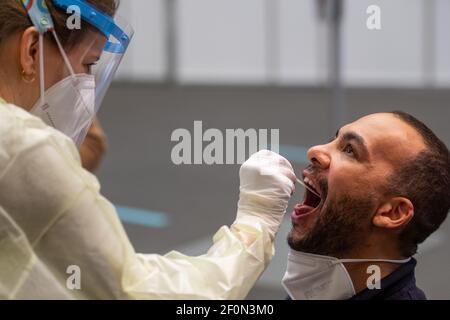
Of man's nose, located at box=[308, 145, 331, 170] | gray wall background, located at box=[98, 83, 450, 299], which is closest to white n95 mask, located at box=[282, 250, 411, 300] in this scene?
man's nose, located at box=[308, 145, 331, 170]

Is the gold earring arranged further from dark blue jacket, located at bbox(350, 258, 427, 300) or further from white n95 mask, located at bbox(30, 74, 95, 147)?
dark blue jacket, located at bbox(350, 258, 427, 300)

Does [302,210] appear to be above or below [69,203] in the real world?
below

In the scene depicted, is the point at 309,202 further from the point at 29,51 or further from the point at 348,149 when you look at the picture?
the point at 29,51

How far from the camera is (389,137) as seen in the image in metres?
2.14

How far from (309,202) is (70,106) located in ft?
2.29

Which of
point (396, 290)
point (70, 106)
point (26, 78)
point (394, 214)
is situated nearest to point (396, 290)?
point (396, 290)

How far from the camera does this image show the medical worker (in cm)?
154

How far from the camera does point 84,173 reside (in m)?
1.59

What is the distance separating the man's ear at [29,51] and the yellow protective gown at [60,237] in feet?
0.54

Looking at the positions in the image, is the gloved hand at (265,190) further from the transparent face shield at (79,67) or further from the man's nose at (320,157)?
the transparent face shield at (79,67)

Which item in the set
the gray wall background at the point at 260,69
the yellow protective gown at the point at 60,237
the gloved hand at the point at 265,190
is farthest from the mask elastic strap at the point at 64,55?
the gray wall background at the point at 260,69

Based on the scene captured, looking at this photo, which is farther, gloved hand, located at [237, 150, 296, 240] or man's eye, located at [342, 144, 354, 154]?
man's eye, located at [342, 144, 354, 154]

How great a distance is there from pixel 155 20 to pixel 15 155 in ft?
38.5

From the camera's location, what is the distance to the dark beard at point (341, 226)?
2.13 m
